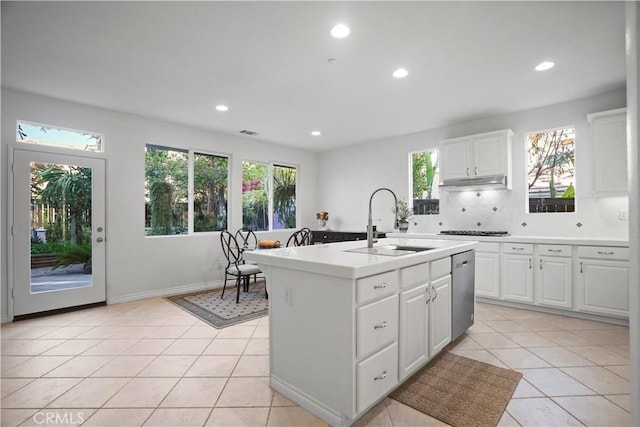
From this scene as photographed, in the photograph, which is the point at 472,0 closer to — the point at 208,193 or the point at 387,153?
the point at 387,153

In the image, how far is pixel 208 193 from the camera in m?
5.27

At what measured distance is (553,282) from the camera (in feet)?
12.1

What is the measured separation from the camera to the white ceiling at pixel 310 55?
2.24 metres

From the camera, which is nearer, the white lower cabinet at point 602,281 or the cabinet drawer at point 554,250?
the white lower cabinet at point 602,281

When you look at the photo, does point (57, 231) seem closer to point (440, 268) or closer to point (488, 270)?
point (440, 268)

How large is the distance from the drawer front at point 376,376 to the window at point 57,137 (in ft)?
14.2

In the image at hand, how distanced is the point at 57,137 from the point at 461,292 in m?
4.97

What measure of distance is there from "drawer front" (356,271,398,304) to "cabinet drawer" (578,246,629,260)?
2.91m

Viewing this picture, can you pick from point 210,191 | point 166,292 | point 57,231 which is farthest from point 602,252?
point 57,231

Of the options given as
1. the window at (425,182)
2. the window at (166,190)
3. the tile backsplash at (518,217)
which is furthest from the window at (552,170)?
the window at (166,190)

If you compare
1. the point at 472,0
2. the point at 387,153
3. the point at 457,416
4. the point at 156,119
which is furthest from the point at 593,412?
the point at 156,119

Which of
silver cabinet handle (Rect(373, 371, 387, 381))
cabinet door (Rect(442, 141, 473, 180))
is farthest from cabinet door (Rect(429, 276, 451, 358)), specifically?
cabinet door (Rect(442, 141, 473, 180))

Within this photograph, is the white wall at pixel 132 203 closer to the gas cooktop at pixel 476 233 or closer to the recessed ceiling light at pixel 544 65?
the gas cooktop at pixel 476 233

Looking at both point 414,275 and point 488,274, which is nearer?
point 414,275
